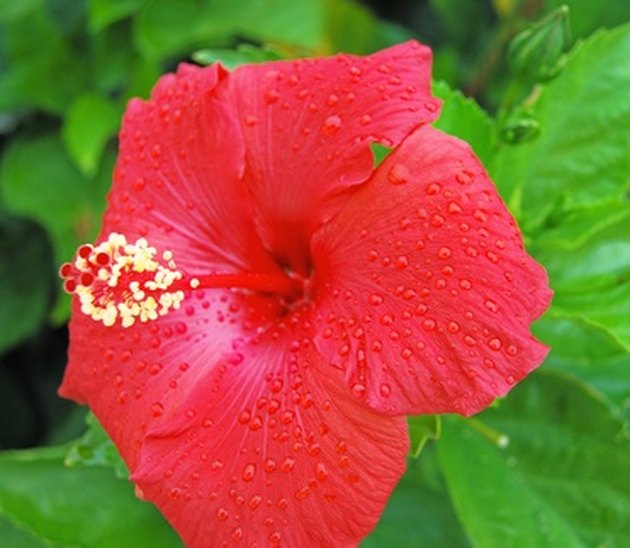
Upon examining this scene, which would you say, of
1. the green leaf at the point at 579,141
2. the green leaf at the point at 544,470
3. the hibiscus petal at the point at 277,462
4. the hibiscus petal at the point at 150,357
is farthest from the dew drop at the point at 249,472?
the green leaf at the point at 579,141

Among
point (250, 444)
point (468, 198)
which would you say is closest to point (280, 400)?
point (250, 444)

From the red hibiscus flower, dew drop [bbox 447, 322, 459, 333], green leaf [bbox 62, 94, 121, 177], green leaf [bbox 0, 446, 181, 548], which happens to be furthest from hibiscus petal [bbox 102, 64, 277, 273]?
green leaf [bbox 62, 94, 121, 177]

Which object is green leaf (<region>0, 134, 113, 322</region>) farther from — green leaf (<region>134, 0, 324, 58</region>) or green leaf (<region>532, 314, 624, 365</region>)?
green leaf (<region>532, 314, 624, 365</region>)

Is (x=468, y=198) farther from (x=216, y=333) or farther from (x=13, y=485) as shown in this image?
(x=13, y=485)

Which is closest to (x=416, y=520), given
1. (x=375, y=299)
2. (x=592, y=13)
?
(x=375, y=299)

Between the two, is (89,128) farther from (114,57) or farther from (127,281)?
(127,281)
